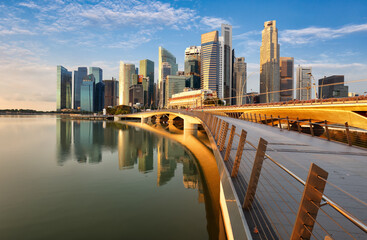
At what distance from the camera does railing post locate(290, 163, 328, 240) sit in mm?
2554

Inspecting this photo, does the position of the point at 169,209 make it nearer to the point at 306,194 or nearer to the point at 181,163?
the point at 306,194

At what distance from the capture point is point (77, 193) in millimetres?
12852

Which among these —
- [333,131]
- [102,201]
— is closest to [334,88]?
[333,131]

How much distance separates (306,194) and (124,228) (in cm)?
797

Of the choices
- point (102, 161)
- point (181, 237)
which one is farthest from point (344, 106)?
point (181, 237)

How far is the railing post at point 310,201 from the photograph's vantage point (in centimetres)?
255

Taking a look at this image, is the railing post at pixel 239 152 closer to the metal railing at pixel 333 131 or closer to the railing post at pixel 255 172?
the railing post at pixel 255 172

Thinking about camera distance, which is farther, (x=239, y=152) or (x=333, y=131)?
(x=333, y=131)

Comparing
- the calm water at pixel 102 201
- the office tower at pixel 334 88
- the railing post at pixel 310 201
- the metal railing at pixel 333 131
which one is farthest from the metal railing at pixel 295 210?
the office tower at pixel 334 88

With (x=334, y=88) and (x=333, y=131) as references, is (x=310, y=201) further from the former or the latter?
(x=334, y=88)

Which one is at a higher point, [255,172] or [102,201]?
[255,172]

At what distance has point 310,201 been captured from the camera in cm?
267

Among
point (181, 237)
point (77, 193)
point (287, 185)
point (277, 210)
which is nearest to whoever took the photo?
point (277, 210)

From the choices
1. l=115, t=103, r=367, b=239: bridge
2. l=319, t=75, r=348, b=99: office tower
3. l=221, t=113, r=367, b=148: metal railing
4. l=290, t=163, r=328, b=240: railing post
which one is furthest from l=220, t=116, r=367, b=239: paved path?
l=319, t=75, r=348, b=99: office tower
